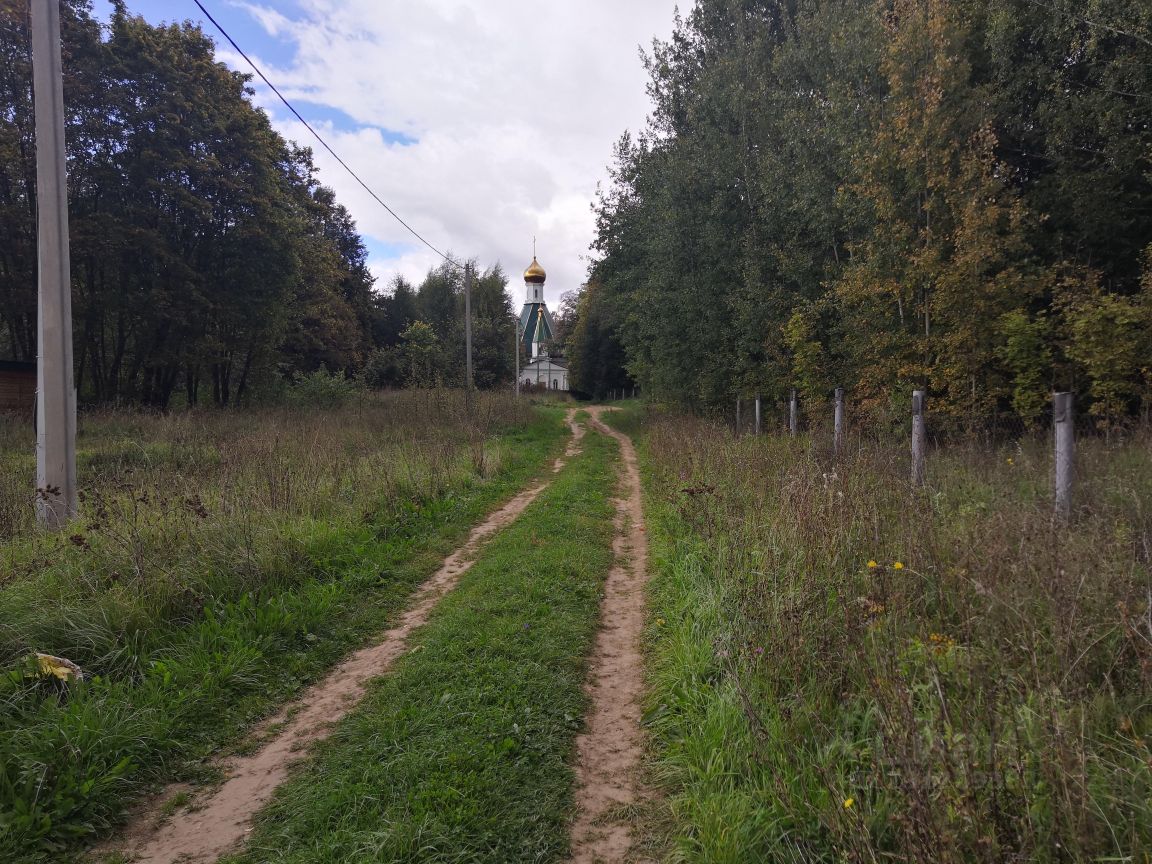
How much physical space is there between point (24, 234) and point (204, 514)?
21061 mm

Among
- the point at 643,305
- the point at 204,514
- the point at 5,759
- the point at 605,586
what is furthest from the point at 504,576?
the point at 643,305

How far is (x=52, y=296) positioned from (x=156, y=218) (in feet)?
60.9

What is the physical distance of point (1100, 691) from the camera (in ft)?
8.75

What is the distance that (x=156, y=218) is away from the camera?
21859 millimetres

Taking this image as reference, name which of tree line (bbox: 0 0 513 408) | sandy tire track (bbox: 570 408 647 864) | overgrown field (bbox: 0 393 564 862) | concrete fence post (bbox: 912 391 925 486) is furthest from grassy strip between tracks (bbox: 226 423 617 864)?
tree line (bbox: 0 0 513 408)

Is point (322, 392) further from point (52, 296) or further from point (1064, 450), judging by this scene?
point (1064, 450)

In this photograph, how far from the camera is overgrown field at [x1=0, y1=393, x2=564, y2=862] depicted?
3.35 meters

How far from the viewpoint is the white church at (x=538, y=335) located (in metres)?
76.2

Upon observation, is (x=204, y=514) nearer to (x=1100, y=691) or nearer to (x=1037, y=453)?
(x=1100, y=691)

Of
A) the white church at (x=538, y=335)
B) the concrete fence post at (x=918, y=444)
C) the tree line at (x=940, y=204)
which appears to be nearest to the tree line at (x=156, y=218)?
the tree line at (x=940, y=204)

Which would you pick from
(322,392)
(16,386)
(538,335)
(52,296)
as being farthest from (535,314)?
(52,296)

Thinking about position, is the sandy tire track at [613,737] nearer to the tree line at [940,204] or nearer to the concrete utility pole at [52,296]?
the concrete utility pole at [52,296]

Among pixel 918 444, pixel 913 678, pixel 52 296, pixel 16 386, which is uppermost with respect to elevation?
pixel 52 296

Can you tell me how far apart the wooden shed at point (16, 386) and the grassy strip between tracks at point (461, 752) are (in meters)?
18.3
